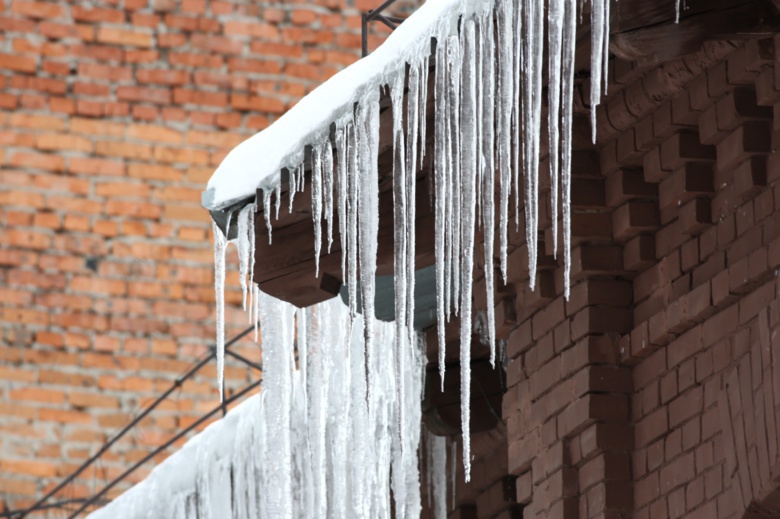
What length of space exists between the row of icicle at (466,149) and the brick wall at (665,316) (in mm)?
187

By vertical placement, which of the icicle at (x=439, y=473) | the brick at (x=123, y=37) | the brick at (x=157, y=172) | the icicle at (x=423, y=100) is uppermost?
the brick at (x=123, y=37)

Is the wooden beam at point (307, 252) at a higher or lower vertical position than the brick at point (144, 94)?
lower

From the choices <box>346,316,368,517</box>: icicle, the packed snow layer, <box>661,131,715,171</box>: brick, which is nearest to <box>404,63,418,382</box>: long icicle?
<box>661,131,715,171</box>: brick

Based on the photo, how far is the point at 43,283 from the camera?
1451cm

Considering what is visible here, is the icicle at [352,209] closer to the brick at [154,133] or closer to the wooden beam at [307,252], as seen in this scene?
the wooden beam at [307,252]

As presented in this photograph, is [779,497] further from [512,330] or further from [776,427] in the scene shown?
[512,330]

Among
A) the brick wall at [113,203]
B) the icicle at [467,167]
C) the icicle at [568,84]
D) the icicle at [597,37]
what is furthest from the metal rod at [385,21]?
the brick wall at [113,203]

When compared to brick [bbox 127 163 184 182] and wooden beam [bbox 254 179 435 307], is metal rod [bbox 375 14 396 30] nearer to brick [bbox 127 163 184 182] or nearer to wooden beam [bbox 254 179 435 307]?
wooden beam [bbox 254 179 435 307]

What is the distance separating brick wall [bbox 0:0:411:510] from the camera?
14.4 meters

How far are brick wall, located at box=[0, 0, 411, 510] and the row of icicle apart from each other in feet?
25.0

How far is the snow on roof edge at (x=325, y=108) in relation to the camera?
5688mm

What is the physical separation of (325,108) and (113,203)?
8614 mm

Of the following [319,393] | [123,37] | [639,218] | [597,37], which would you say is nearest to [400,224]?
[639,218]

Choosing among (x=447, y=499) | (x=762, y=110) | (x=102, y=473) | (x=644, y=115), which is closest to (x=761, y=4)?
(x=762, y=110)
